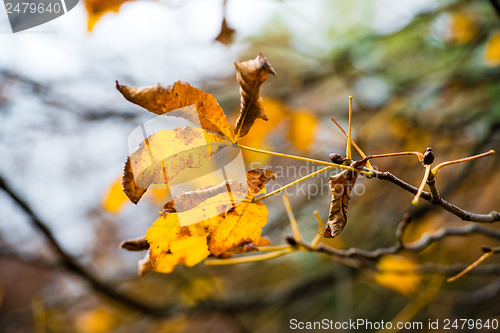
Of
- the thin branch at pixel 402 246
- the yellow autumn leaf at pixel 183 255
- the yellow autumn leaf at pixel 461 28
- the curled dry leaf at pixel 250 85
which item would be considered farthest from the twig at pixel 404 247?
the yellow autumn leaf at pixel 461 28

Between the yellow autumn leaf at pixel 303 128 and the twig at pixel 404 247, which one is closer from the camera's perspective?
the twig at pixel 404 247

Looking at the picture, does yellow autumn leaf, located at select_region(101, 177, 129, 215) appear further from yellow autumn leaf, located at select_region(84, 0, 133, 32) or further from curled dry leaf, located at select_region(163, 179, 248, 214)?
curled dry leaf, located at select_region(163, 179, 248, 214)

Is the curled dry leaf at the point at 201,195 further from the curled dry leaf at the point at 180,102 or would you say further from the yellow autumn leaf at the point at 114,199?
the yellow autumn leaf at the point at 114,199

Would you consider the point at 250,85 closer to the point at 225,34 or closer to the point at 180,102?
the point at 180,102

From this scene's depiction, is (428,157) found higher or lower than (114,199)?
higher

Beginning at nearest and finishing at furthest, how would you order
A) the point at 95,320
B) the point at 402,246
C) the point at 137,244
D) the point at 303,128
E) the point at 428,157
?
the point at 428,157, the point at 137,244, the point at 402,246, the point at 303,128, the point at 95,320

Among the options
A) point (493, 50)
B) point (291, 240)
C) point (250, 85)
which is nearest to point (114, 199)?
point (291, 240)

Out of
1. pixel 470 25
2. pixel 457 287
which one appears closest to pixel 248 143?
pixel 470 25
